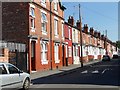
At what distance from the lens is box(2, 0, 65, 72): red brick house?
33691 millimetres

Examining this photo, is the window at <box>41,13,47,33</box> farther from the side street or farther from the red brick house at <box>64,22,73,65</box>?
the red brick house at <box>64,22,73,65</box>

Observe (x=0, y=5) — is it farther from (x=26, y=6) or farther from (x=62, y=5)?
(x=62, y=5)

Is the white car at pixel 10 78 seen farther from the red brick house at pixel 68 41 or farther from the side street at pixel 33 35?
the red brick house at pixel 68 41

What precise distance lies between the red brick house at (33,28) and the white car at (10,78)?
15708 mm

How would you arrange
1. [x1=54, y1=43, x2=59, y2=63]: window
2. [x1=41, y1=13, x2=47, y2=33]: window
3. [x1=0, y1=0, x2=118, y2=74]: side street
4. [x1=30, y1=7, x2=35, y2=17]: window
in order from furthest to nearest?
[x1=54, y1=43, x2=59, y2=63]: window, [x1=41, y1=13, x2=47, y2=33]: window, [x1=30, y1=7, x2=35, y2=17]: window, [x1=0, y1=0, x2=118, y2=74]: side street

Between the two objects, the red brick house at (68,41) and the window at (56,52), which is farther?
the red brick house at (68,41)

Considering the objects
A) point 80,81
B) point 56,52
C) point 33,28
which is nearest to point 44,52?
point 33,28

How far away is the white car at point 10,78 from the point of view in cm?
1521

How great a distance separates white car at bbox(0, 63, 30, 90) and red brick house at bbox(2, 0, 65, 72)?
51.5 ft

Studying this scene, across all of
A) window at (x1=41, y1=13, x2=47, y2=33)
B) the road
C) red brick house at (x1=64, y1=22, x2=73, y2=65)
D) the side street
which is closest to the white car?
the road

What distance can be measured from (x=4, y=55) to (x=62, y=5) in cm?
2175

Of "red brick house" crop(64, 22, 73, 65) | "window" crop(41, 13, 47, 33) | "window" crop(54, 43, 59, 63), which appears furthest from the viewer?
"red brick house" crop(64, 22, 73, 65)

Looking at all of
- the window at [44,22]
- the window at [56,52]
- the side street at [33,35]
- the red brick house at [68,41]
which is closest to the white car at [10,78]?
the side street at [33,35]

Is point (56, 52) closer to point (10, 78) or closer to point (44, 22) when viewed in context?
point (44, 22)
